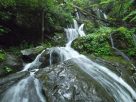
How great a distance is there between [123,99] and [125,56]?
170 inches

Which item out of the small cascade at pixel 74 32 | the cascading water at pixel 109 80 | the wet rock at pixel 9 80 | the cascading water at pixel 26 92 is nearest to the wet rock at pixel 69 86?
the cascading water at pixel 26 92

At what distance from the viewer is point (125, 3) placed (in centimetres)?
1405

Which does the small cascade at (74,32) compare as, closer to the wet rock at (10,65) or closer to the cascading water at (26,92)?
the wet rock at (10,65)

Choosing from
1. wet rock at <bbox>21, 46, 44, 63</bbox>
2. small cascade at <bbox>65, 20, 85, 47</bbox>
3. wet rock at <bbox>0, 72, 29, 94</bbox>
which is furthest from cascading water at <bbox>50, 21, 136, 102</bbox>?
small cascade at <bbox>65, 20, 85, 47</bbox>

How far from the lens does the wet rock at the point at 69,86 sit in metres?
5.56

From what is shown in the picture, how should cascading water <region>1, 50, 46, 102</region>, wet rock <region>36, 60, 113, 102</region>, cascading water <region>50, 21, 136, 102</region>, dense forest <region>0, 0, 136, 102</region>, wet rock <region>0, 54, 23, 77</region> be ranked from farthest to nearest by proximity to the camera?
dense forest <region>0, 0, 136, 102</region>
wet rock <region>0, 54, 23, 77</region>
cascading water <region>50, 21, 136, 102</region>
cascading water <region>1, 50, 46, 102</region>
wet rock <region>36, 60, 113, 102</region>

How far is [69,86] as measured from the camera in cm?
588

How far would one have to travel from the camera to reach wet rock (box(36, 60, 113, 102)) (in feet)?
18.2

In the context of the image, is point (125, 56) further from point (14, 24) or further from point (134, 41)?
point (14, 24)

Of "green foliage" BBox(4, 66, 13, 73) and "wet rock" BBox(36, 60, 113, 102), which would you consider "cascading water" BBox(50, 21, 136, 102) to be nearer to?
"wet rock" BBox(36, 60, 113, 102)

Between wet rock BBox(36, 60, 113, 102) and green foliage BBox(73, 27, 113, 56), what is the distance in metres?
3.73

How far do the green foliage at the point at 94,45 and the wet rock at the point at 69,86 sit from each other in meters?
3.73

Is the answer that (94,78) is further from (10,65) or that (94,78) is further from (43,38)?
(43,38)

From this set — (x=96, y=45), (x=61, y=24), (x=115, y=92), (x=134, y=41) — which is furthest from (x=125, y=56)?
(x=61, y=24)
